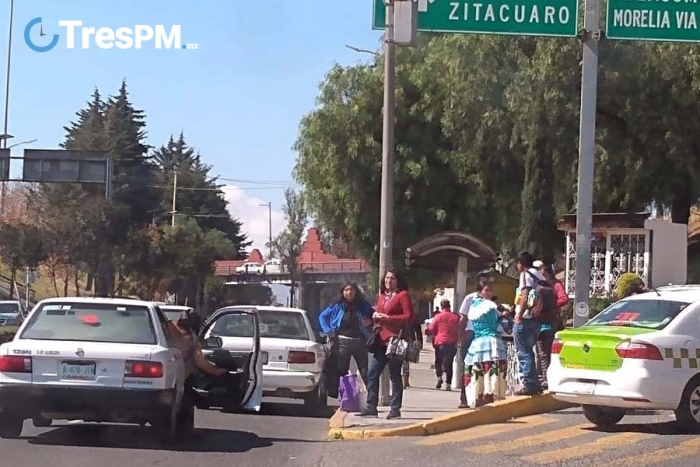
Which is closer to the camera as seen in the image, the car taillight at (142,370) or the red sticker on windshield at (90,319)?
the car taillight at (142,370)

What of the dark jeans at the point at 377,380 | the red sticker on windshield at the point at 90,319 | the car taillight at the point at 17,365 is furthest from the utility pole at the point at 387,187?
the car taillight at the point at 17,365

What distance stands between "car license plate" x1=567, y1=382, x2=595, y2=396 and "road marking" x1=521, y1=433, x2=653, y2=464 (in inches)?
19.5

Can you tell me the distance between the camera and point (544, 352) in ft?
49.3

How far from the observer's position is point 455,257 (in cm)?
2084

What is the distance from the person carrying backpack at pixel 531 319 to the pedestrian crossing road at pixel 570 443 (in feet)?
2.03

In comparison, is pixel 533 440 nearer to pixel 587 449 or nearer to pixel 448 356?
pixel 587 449

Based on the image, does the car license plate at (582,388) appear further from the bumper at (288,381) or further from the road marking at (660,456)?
the bumper at (288,381)

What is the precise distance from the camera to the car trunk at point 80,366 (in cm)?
1137

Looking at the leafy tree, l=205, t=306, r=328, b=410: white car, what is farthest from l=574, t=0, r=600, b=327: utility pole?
the leafy tree

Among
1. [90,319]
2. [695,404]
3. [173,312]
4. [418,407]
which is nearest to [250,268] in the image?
[173,312]

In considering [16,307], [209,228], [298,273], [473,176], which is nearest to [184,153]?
[209,228]

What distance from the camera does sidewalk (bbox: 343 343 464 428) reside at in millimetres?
13328

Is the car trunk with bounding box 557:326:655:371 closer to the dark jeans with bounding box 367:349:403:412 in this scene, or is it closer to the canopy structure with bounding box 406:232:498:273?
the dark jeans with bounding box 367:349:403:412

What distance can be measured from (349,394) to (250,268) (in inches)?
3093
